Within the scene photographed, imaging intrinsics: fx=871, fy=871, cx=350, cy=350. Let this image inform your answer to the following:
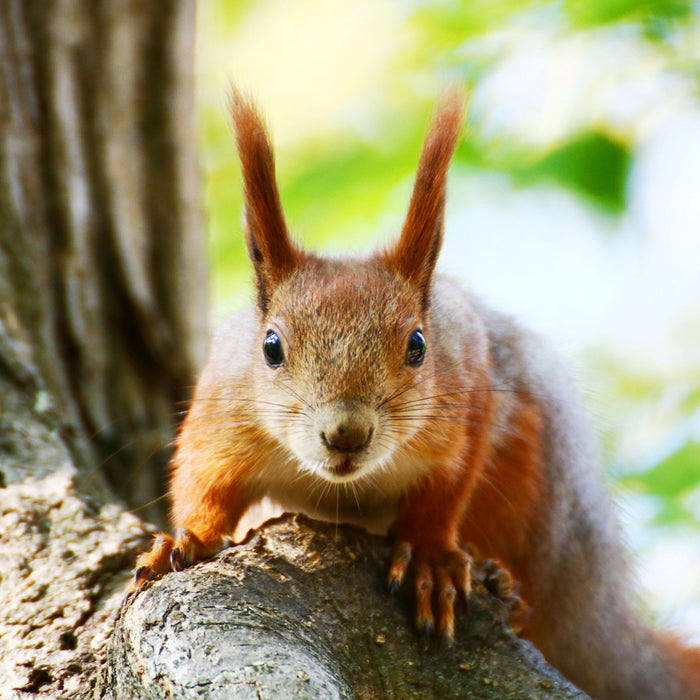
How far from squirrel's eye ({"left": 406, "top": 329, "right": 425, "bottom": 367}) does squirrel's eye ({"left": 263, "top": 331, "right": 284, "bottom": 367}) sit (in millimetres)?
389

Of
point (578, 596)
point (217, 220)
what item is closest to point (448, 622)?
point (578, 596)

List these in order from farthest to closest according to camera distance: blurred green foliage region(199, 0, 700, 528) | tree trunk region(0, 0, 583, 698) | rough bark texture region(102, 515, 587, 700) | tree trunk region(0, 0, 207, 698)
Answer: blurred green foliage region(199, 0, 700, 528)
tree trunk region(0, 0, 207, 698)
tree trunk region(0, 0, 583, 698)
rough bark texture region(102, 515, 587, 700)

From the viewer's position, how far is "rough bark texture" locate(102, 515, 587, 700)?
1658mm

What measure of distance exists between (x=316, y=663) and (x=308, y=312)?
3.66ft

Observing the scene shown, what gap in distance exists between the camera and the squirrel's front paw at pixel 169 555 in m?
2.28

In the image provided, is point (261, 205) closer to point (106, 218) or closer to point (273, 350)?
point (273, 350)

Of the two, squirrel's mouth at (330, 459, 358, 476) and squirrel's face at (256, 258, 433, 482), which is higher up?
squirrel's face at (256, 258, 433, 482)

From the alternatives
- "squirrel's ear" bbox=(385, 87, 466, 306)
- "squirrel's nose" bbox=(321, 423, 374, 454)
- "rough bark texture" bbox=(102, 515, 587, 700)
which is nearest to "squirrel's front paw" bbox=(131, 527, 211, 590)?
"rough bark texture" bbox=(102, 515, 587, 700)

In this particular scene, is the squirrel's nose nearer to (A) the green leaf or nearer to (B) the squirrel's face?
(B) the squirrel's face

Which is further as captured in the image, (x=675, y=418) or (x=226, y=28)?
(x=226, y=28)

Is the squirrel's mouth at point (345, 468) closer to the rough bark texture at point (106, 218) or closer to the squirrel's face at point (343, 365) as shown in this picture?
the squirrel's face at point (343, 365)

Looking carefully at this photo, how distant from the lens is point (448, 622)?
88.4 inches

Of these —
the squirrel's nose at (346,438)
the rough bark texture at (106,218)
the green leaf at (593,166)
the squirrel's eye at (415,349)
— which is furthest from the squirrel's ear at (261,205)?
the green leaf at (593,166)

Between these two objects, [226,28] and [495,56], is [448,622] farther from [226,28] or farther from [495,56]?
[226,28]
